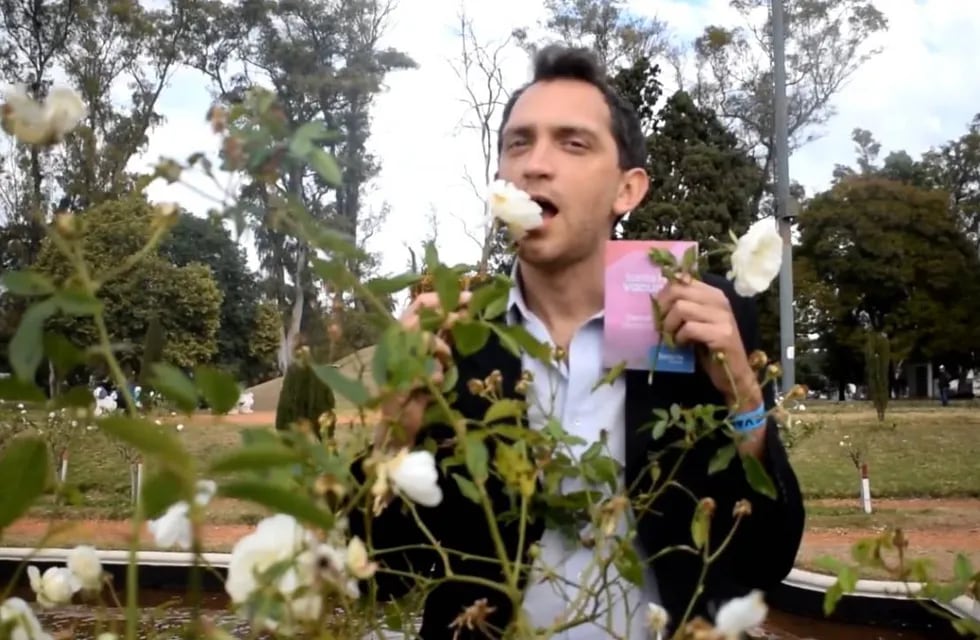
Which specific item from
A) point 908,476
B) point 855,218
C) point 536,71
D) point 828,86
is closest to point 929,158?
point 855,218

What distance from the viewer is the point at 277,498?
11.5 inches

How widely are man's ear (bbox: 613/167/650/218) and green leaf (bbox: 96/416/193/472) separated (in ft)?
2.90

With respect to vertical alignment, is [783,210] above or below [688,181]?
below

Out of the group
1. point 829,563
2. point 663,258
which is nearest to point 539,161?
point 663,258

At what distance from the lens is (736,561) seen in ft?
3.33

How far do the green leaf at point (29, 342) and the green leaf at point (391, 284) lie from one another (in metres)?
0.14

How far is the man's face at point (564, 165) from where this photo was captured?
3.36 ft

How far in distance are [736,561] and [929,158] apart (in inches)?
868

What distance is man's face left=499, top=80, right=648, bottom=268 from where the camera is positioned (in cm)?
102

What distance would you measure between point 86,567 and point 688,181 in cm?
1330

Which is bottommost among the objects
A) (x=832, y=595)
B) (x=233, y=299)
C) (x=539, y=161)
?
(x=832, y=595)

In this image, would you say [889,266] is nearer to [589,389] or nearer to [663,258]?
[589,389]

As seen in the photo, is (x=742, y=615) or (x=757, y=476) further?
(x=757, y=476)

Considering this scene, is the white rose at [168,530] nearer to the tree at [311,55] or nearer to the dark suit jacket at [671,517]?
the dark suit jacket at [671,517]
